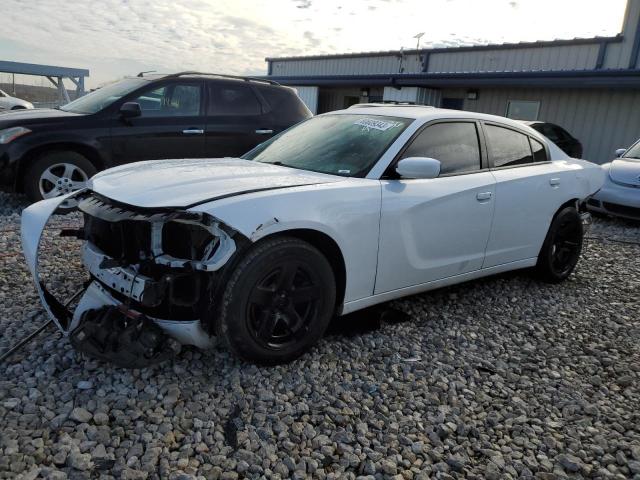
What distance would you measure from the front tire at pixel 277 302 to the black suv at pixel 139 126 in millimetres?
4265

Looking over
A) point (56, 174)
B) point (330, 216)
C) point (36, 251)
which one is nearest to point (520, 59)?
point (56, 174)

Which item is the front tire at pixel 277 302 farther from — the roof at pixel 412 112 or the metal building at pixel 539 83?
the metal building at pixel 539 83

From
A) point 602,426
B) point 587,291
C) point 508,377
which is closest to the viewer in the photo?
point 602,426

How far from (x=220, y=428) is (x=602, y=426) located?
1985 millimetres

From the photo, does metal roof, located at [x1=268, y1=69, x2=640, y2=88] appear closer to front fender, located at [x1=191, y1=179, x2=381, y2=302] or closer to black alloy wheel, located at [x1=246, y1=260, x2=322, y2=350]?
front fender, located at [x1=191, y1=179, x2=381, y2=302]

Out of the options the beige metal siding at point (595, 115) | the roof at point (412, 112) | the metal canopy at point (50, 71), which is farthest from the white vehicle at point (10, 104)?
the roof at point (412, 112)

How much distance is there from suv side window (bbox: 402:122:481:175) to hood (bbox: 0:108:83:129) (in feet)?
15.1

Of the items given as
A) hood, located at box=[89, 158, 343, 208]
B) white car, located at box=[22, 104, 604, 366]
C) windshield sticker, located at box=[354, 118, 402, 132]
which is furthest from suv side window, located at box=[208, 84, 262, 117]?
windshield sticker, located at box=[354, 118, 402, 132]

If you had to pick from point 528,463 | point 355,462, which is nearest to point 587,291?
point 528,463

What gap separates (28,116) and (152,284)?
4755 millimetres

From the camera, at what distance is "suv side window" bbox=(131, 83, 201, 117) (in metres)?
6.54

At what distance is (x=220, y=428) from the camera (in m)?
2.42

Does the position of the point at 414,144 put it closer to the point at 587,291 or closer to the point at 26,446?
the point at 587,291

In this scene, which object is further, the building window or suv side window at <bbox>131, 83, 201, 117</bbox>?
the building window
